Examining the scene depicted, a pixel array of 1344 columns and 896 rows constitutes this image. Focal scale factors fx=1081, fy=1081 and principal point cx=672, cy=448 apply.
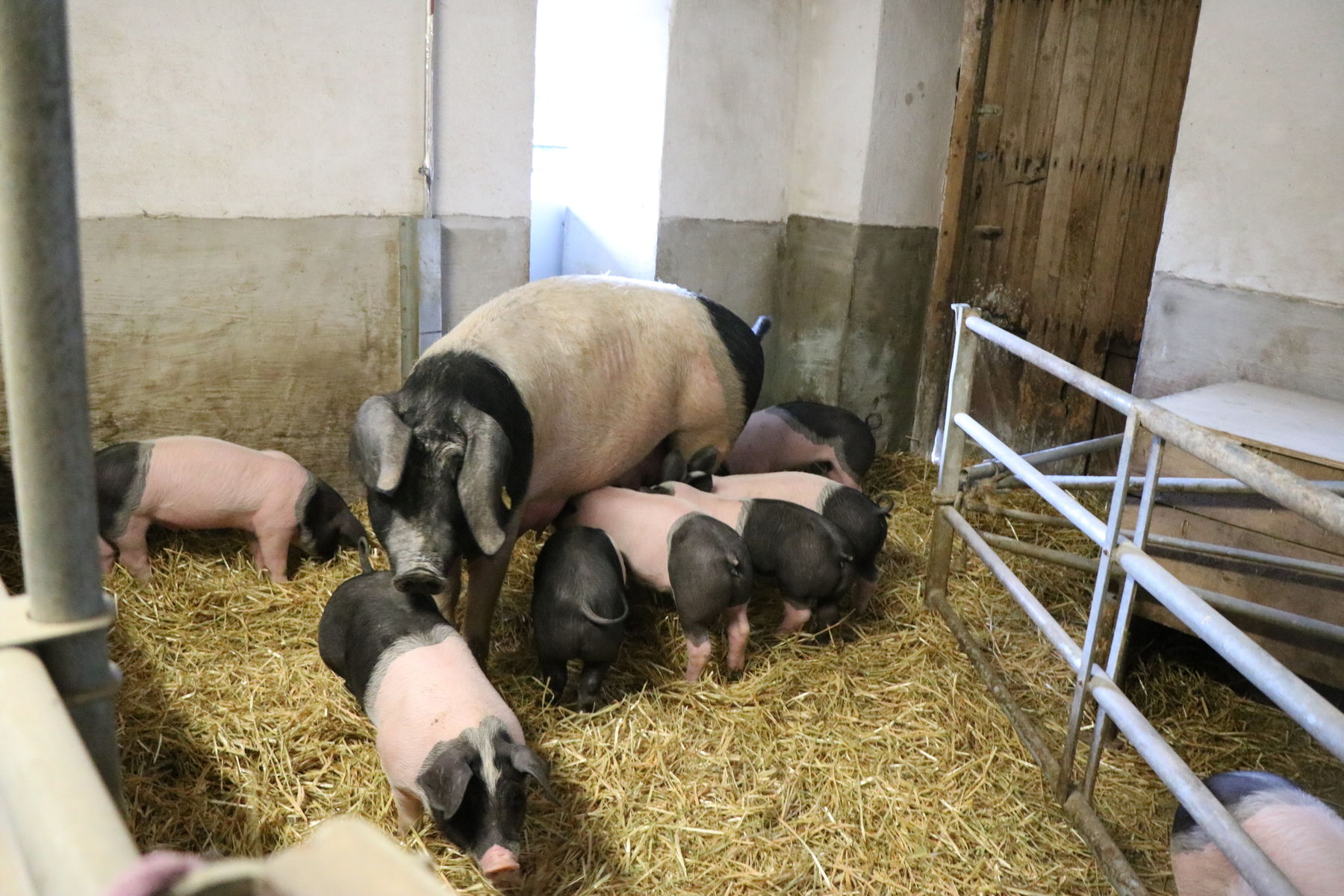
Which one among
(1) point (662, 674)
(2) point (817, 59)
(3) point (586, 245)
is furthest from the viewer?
(3) point (586, 245)

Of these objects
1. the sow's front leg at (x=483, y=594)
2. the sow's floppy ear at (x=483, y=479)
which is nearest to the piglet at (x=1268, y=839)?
the sow's floppy ear at (x=483, y=479)

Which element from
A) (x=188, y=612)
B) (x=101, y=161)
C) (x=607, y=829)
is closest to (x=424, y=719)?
(x=607, y=829)

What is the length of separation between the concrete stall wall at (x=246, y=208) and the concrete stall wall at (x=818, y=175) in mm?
1534

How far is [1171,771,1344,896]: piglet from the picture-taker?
1.92 metres

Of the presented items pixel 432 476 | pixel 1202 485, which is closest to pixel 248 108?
pixel 432 476

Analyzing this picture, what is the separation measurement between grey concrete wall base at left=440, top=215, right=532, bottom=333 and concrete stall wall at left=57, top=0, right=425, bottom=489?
238mm

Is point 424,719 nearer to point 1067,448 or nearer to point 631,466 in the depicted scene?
point 631,466

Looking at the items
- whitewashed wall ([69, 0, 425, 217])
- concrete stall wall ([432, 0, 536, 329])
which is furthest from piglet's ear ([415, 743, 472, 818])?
concrete stall wall ([432, 0, 536, 329])

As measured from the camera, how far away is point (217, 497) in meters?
3.78

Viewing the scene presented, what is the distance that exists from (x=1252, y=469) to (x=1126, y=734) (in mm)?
755

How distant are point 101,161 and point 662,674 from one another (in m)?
2.63

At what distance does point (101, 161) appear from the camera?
3.78m

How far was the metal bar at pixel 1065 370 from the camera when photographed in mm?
2533

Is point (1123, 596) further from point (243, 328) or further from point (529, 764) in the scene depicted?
point (243, 328)
